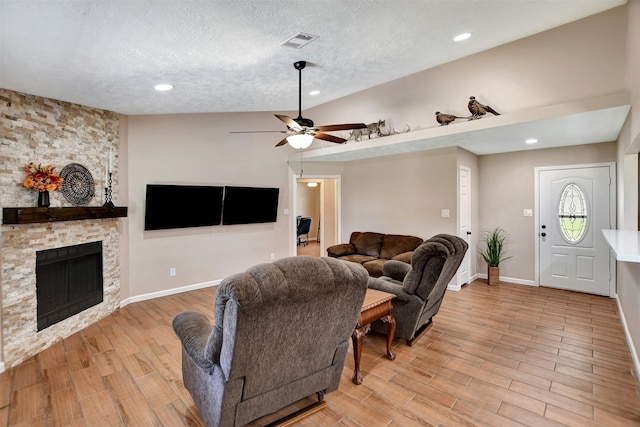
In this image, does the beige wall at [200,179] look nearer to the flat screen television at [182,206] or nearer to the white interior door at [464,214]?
the flat screen television at [182,206]

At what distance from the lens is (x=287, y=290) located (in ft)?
→ 4.98

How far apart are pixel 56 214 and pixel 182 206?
1764 mm

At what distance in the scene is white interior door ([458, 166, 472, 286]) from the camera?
16.9 feet

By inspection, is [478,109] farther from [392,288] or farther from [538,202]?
[538,202]

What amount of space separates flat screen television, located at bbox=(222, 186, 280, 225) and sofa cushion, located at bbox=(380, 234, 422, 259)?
6.96ft

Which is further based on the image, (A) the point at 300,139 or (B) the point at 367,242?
(B) the point at 367,242

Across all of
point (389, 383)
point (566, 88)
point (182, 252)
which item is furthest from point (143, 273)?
point (566, 88)

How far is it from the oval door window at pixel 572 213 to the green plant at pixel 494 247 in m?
0.88

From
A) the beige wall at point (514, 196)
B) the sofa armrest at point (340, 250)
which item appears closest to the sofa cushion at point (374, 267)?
the sofa armrest at point (340, 250)

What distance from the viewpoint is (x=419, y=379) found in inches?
102

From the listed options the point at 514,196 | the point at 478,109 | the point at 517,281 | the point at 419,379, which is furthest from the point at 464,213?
the point at 419,379

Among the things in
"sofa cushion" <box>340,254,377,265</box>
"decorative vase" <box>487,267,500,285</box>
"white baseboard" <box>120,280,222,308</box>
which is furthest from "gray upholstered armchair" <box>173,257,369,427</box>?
"decorative vase" <box>487,267,500,285</box>

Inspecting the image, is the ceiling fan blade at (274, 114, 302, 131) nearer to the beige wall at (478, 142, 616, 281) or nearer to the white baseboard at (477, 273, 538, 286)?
the beige wall at (478, 142, 616, 281)

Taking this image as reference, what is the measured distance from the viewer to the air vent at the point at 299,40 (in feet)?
9.16
